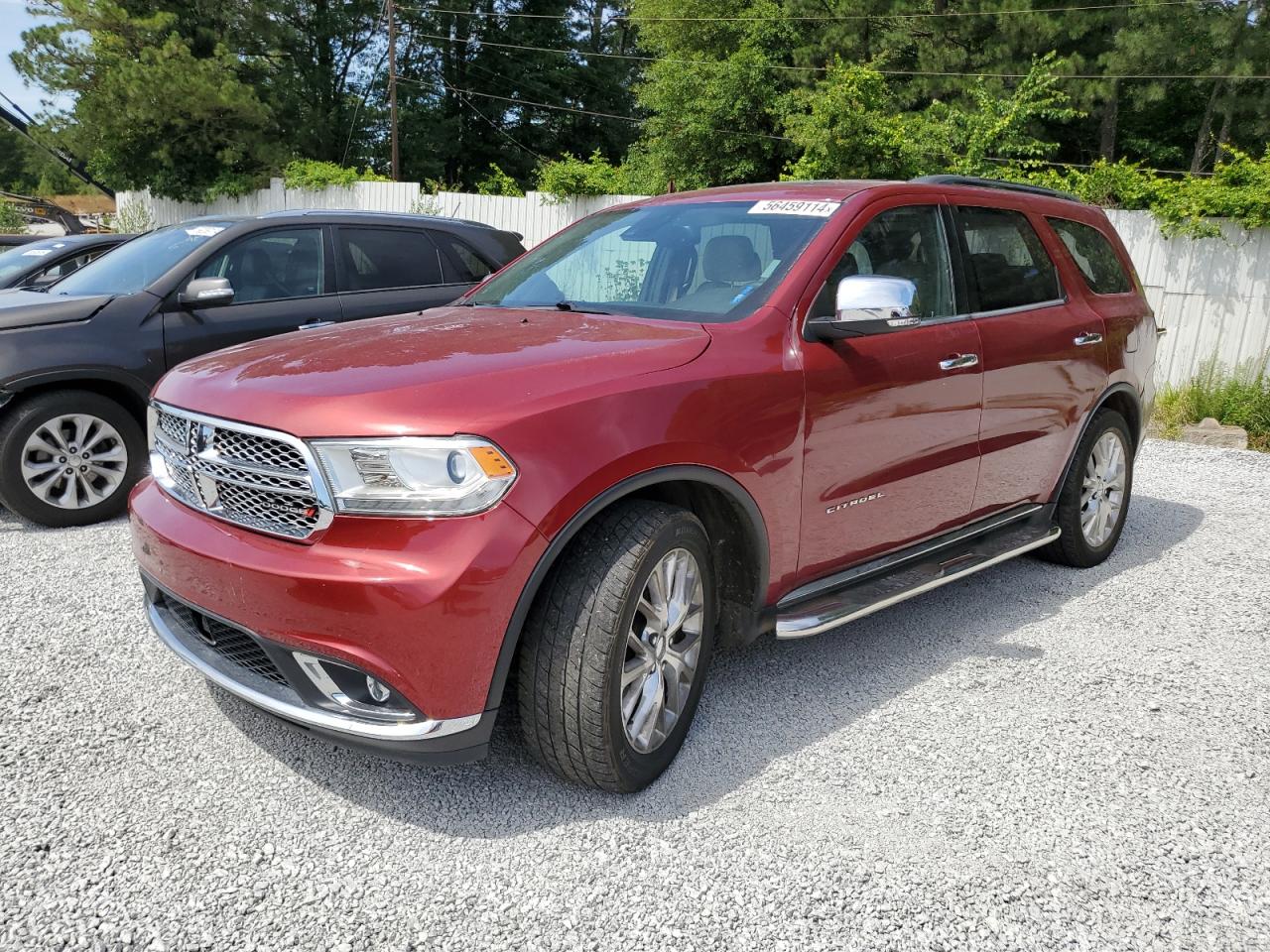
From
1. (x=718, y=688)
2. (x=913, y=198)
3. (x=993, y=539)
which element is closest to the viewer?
(x=718, y=688)

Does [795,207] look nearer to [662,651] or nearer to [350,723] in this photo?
[662,651]

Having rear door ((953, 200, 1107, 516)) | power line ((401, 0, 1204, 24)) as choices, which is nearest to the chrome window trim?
rear door ((953, 200, 1107, 516))

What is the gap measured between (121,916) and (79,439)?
3917 mm

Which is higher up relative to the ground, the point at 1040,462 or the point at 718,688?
the point at 1040,462

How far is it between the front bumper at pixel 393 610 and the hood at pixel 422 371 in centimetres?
27

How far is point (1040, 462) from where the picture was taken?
4.71m

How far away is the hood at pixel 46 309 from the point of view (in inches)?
216

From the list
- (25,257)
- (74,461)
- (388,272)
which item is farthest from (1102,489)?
(25,257)

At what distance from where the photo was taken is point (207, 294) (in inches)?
225

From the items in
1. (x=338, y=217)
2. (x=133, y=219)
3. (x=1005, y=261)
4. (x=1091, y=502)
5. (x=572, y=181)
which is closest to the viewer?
(x=1005, y=261)

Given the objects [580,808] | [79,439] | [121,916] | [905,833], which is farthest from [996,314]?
[79,439]

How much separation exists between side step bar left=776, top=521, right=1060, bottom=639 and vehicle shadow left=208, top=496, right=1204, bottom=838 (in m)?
0.35

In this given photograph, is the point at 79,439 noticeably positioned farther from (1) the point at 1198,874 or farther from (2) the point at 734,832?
(1) the point at 1198,874

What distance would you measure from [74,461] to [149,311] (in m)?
0.95
